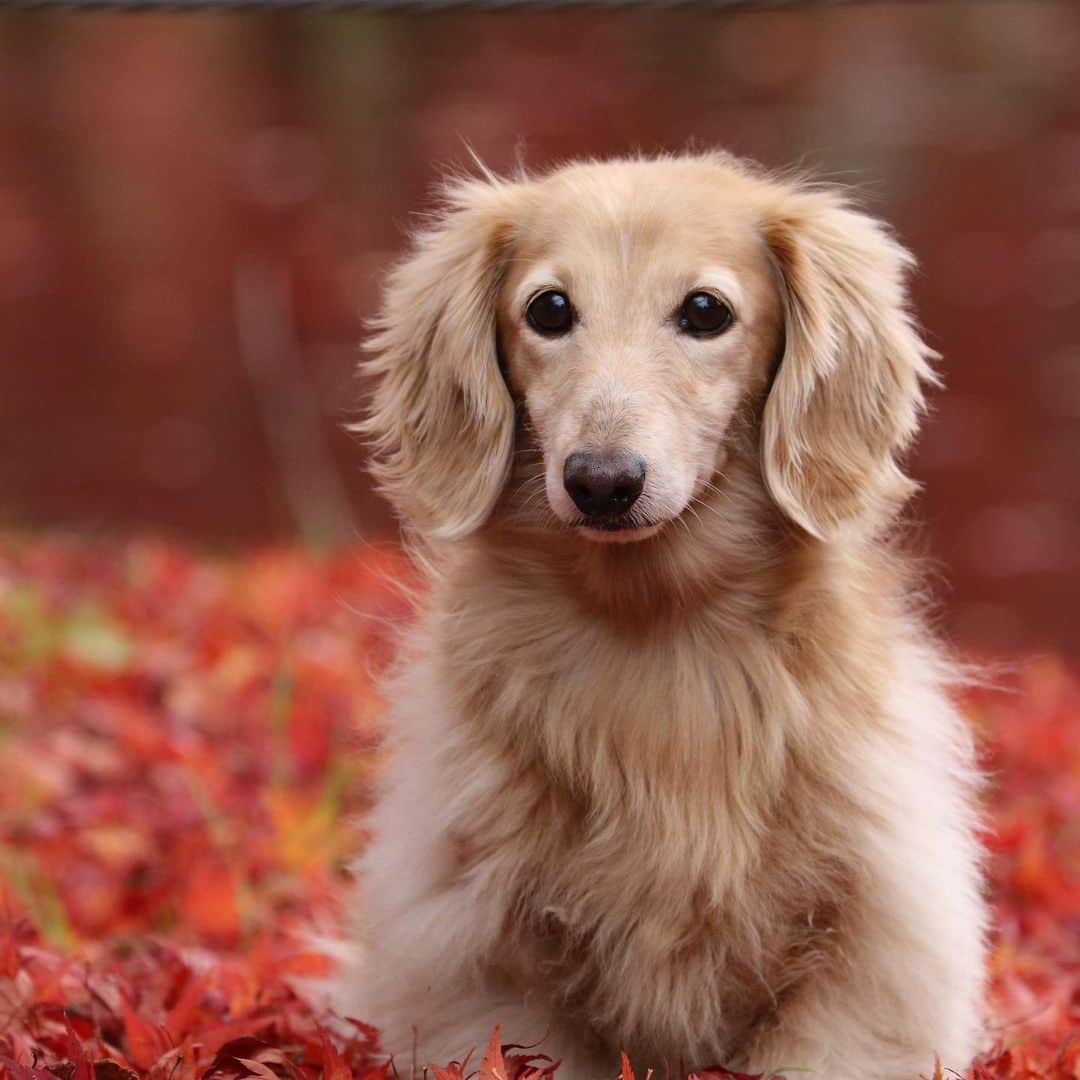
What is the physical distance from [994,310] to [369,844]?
4.74 m

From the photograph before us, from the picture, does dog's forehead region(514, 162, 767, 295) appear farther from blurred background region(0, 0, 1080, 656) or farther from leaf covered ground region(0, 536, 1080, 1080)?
blurred background region(0, 0, 1080, 656)

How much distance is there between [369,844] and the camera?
3332mm

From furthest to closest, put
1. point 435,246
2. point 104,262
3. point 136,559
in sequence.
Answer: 1. point 104,262
2. point 136,559
3. point 435,246

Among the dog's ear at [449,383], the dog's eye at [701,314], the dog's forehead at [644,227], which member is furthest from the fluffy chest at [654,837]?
the dog's forehead at [644,227]

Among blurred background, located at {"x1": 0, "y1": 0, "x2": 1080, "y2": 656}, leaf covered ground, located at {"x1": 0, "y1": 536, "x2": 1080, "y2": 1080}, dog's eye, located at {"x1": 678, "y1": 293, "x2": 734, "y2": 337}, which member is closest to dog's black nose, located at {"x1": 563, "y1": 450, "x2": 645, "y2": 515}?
dog's eye, located at {"x1": 678, "y1": 293, "x2": 734, "y2": 337}

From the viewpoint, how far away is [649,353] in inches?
110

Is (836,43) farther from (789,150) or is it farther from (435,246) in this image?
(435,246)

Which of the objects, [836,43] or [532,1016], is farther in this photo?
[836,43]

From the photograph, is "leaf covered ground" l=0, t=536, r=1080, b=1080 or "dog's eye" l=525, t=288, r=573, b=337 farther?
"leaf covered ground" l=0, t=536, r=1080, b=1080

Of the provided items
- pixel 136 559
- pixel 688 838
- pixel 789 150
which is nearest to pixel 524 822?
pixel 688 838

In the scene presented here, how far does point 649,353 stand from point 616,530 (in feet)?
0.99

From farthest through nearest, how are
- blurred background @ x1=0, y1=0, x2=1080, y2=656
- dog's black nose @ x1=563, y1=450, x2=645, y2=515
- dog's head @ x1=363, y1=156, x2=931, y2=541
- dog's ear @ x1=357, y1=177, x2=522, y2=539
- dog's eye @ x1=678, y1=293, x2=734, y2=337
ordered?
1. blurred background @ x1=0, y1=0, x2=1080, y2=656
2. dog's ear @ x1=357, y1=177, x2=522, y2=539
3. dog's eye @ x1=678, y1=293, x2=734, y2=337
4. dog's head @ x1=363, y1=156, x2=931, y2=541
5. dog's black nose @ x1=563, y1=450, x2=645, y2=515

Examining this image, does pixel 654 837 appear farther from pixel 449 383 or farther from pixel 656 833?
pixel 449 383

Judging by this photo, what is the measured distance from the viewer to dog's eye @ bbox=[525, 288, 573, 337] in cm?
292
